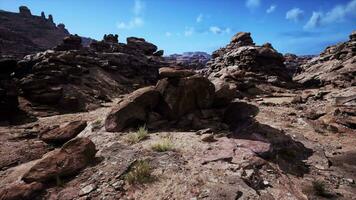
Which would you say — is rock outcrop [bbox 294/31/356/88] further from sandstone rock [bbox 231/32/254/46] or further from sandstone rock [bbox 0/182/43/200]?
sandstone rock [bbox 0/182/43/200]

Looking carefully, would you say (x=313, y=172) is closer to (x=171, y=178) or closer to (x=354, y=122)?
(x=171, y=178)

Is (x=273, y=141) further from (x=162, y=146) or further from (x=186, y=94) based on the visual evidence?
(x=162, y=146)

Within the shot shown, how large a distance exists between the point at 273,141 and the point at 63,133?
992 cm

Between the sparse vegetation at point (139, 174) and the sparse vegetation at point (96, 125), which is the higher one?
the sparse vegetation at point (96, 125)

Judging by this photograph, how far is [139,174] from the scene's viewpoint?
28.1 ft

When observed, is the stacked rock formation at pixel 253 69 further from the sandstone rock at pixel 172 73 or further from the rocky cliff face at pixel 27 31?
the rocky cliff face at pixel 27 31

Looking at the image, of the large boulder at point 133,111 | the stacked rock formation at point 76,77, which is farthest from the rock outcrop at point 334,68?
the large boulder at point 133,111

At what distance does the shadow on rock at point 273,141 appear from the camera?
35.1ft

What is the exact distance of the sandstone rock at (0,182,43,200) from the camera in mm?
7793

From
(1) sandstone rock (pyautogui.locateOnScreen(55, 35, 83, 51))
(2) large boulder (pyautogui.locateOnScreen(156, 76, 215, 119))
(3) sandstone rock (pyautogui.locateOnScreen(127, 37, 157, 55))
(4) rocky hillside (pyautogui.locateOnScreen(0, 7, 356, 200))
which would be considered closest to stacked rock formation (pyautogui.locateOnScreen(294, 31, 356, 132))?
(4) rocky hillside (pyautogui.locateOnScreen(0, 7, 356, 200))

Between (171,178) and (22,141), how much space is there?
351 inches

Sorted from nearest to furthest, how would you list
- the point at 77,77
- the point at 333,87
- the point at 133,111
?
the point at 133,111 → the point at 77,77 → the point at 333,87

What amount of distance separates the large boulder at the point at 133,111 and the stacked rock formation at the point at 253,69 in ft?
63.9

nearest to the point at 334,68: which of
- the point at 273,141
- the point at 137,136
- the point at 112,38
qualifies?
the point at 273,141
